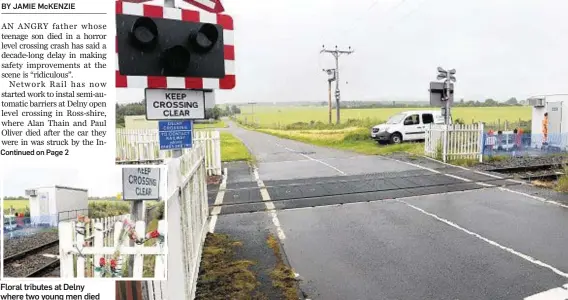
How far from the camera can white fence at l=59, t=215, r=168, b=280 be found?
1.84 m

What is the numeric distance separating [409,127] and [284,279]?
16.3 meters

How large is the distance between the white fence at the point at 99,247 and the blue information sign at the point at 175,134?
1396 mm

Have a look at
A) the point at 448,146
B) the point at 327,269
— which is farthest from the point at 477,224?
the point at 448,146

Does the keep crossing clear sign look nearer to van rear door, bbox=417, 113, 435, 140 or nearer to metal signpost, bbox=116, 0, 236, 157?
metal signpost, bbox=116, 0, 236, 157

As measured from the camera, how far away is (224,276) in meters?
4.06

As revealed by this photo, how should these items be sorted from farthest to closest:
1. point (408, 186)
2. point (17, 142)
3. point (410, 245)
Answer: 1. point (408, 186)
2. point (410, 245)
3. point (17, 142)

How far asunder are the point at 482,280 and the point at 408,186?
16.1ft

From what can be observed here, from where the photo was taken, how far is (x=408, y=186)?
28.8ft

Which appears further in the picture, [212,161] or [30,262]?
[212,161]

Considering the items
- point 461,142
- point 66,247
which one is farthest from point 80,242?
point 461,142

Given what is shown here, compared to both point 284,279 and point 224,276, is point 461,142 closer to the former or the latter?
point 284,279

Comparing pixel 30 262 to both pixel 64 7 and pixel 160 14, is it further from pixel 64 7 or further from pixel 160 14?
pixel 64 7

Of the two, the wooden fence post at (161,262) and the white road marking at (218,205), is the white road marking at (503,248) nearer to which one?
the white road marking at (218,205)

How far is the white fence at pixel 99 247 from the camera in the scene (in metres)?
1.84
